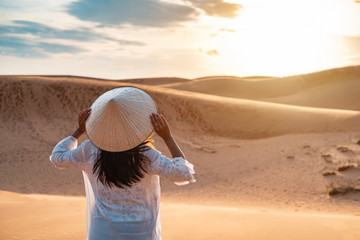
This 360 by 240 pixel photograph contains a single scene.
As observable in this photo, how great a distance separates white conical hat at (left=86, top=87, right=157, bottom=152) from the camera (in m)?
2.23

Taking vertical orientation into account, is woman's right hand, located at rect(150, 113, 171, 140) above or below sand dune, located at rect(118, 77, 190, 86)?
below

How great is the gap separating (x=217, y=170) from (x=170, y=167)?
1524 centimetres

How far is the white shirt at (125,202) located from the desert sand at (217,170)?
416 centimetres

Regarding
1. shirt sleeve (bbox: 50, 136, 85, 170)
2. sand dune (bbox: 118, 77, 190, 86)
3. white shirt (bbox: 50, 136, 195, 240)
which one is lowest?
white shirt (bbox: 50, 136, 195, 240)

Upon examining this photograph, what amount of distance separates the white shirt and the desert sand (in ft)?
13.7

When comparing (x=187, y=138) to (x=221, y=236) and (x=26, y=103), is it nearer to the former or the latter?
(x=26, y=103)

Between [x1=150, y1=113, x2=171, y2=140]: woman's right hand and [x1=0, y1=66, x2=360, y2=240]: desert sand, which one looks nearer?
[x1=150, y1=113, x2=171, y2=140]: woman's right hand

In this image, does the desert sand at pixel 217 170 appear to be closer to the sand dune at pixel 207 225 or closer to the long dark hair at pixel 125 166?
the sand dune at pixel 207 225

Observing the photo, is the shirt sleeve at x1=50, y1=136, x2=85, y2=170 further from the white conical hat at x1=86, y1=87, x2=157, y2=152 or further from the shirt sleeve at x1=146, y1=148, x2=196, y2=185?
the shirt sleeve at x1=146, y1=148, x2=196, y2=185

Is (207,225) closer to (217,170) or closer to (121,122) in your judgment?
(121,122)

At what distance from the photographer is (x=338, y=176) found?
14.2 m

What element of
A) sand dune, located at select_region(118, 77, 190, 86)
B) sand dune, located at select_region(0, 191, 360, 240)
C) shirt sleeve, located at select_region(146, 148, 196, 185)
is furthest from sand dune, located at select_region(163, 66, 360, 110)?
shirt sleeve, located at select_region(146, 148, 196, 185)

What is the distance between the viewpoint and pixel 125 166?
226cm

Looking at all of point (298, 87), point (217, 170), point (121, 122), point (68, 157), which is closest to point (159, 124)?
point (121, 122)
